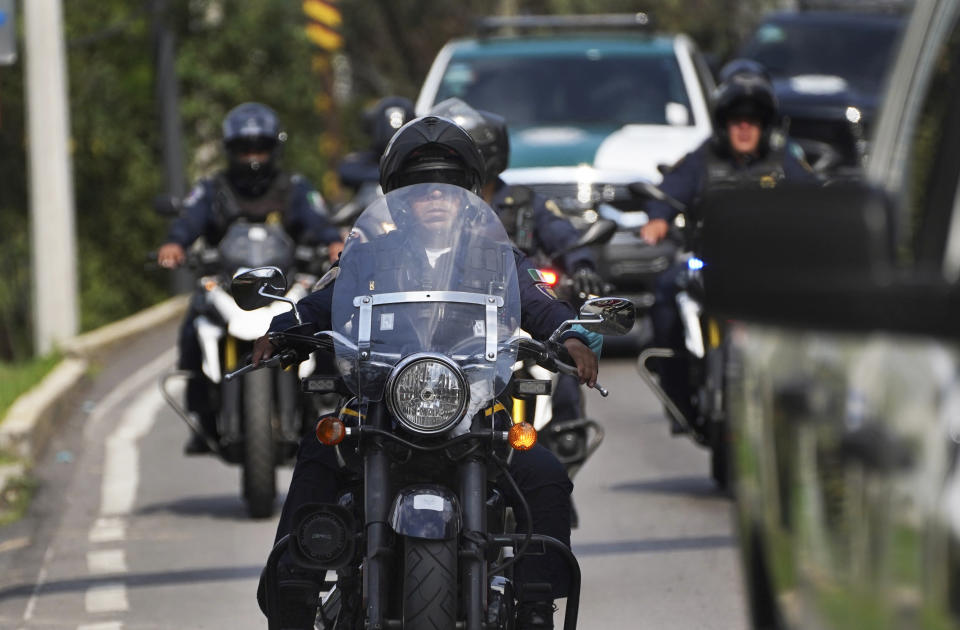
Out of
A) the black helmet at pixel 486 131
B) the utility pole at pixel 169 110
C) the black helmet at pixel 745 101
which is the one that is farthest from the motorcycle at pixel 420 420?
the utility pole at pixel 169 110

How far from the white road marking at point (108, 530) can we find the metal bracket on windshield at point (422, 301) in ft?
13.4

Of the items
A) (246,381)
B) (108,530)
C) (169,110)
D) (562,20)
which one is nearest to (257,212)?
(246,381)

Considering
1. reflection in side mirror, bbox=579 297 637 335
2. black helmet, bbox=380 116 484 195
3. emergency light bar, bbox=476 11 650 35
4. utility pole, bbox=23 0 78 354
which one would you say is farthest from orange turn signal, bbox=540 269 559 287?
utility pole, bbox=23 0 78 354

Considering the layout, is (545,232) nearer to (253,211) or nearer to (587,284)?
(587,284)

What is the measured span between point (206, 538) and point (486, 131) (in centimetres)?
219

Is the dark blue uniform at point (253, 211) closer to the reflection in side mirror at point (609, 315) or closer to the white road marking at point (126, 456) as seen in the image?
the white road marking at point (126, 456)

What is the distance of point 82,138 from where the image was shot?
25.5 m

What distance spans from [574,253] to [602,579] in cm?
135

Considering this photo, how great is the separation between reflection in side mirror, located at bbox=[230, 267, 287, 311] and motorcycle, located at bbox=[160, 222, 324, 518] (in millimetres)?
3485

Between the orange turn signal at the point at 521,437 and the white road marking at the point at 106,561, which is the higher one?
the orange turn signal at the point at 521,437

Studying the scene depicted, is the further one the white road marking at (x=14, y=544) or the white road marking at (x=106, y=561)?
Result: the white road marking at (x=14, y=544)

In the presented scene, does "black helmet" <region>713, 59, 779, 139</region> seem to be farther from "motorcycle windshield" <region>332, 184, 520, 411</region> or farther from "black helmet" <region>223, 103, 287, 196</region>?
"motorcycle windshield" <region>332, 184, 520, 411</region>

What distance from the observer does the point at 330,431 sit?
532cm

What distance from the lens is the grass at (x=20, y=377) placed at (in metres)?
13.2
